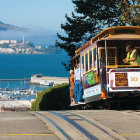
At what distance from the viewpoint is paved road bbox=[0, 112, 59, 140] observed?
394 inches

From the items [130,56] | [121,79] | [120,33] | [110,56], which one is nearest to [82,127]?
[121,79]

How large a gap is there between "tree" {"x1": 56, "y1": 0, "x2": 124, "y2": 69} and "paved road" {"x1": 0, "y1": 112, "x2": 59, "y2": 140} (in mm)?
23093

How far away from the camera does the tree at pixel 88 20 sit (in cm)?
3662

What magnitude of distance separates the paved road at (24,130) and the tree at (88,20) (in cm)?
2309

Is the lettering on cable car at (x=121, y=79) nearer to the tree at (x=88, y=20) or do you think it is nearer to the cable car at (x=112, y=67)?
the cable car at (x=112, y=67)

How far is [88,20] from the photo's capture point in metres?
38.8

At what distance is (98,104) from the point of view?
67.4 ft

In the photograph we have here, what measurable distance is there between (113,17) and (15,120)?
992 inches

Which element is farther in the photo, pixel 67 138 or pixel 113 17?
pixel 113 17

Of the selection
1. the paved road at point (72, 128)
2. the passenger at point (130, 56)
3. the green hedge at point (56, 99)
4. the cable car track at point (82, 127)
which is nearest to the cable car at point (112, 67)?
the passenger at point (130, 56)

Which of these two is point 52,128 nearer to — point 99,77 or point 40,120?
point 40,120

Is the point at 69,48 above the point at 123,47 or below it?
above

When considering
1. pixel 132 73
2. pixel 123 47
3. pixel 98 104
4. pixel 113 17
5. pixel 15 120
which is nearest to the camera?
pixel 15 120

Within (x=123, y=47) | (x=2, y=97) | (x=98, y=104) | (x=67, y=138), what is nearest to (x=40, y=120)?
(x=67, y=138)
